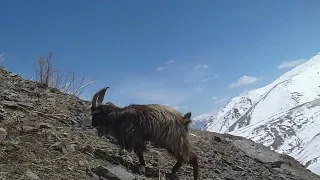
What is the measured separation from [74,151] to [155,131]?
1.39 metres

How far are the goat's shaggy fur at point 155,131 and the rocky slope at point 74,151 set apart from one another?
311 millimetres

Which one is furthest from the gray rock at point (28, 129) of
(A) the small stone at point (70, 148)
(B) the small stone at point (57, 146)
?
(A) the small stone at point (70, 148)

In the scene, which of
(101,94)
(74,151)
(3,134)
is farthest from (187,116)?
(3,134)

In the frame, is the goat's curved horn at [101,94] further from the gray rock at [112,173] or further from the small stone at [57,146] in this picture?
the gray rock at [112,173]

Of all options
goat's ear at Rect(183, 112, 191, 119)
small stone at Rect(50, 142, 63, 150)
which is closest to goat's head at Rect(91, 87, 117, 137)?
goat's ear at Rect(183, 112, 191, 119)

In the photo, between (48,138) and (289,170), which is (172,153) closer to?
(48,138)

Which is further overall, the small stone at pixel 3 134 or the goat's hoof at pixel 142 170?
the goat's hoof at pixel 142 170

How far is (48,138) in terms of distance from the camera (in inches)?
240

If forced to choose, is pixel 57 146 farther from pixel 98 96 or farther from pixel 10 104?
pixel 98 96

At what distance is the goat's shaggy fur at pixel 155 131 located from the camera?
670 centimetres

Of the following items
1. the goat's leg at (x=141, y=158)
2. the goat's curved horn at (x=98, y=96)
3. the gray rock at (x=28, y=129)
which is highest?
the goat's curved horn at (x=98, y=96)

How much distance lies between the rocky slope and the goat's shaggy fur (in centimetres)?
31

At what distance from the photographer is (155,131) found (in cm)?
675

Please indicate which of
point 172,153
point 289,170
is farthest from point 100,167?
point 289,170
